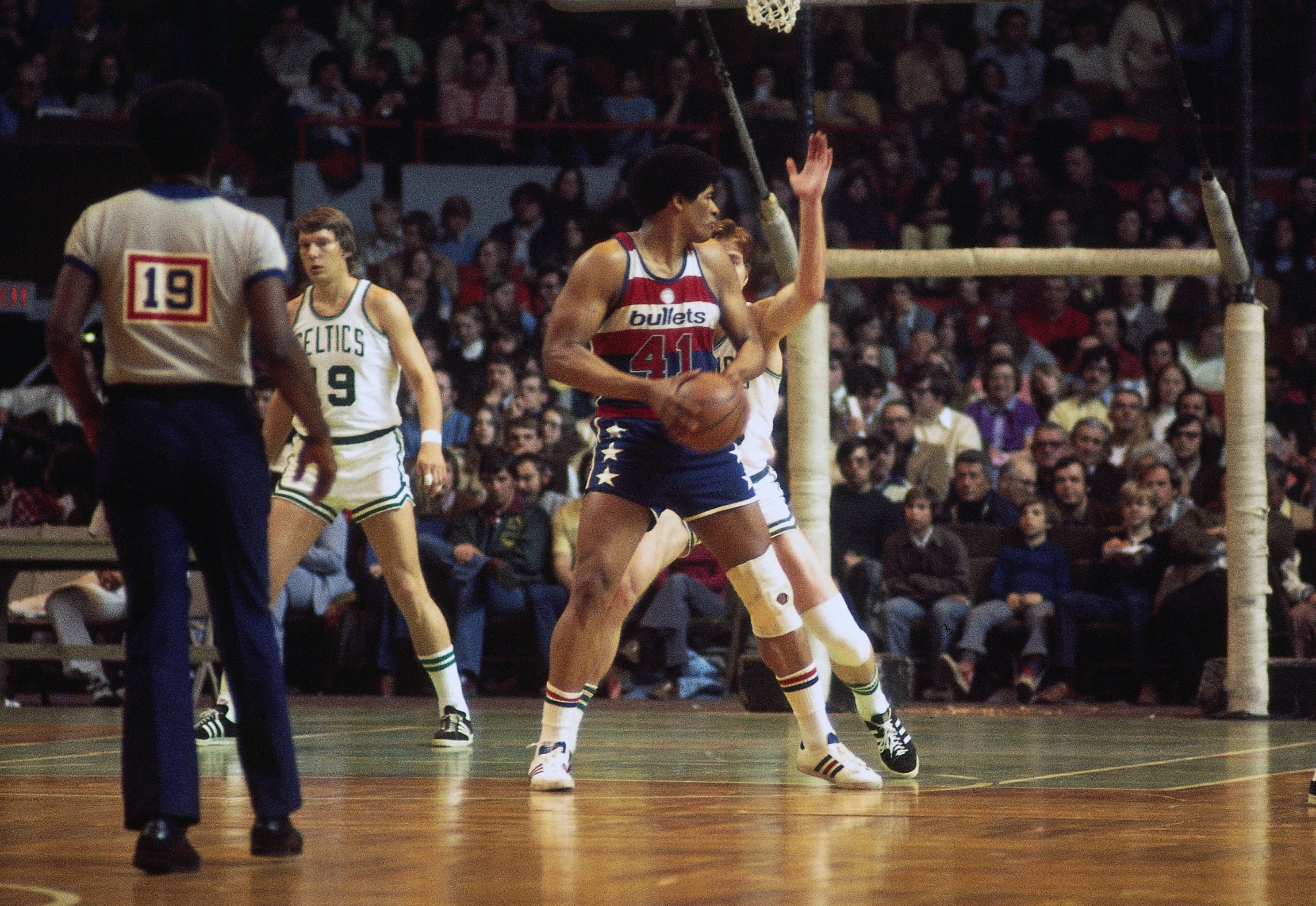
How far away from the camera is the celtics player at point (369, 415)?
7.91 metres

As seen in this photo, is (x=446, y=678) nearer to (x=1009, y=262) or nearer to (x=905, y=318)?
(x=1009, y=262)

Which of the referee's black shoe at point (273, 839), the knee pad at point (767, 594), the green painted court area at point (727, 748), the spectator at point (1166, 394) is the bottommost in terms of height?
the green painted court area at point (727, 748)

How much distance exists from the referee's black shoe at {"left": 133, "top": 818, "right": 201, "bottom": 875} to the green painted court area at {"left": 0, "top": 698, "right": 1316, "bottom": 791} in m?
2.40

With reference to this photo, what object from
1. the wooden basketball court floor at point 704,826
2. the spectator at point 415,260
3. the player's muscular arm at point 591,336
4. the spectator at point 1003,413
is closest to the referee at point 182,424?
the wooden basketball court floor at point 704,826

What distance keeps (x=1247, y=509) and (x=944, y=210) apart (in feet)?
24.9

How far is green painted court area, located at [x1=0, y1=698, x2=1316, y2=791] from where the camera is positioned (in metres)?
6.74

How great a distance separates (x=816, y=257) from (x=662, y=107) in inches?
525

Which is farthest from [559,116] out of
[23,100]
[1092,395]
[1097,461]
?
[1097,461]

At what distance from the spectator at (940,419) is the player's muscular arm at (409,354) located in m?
6.15

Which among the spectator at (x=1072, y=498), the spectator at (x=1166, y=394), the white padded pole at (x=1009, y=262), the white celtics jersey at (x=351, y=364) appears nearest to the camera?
the white celtics jersey at (x=351, y=364)

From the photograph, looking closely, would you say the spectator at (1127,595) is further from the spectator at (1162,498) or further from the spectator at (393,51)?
the spectator at (393,51)

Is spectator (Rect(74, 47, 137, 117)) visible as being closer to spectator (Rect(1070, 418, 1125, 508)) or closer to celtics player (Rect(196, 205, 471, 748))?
spectator (Rect(1070, 418, 1125, 508))

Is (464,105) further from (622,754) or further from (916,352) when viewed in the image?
(622,754)

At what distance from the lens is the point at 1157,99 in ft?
64.0
